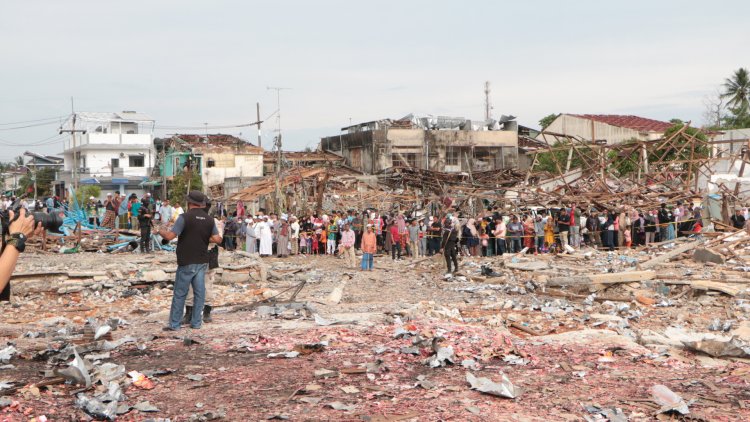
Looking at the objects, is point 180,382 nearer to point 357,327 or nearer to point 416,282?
point 357,327

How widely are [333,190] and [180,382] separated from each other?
32446 millimetres

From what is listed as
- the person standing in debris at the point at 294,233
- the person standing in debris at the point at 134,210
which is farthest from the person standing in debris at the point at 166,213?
the person standing in debris at the point at 294,233

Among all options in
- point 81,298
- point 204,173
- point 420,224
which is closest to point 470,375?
point 81,298

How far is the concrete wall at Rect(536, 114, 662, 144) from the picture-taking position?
5131 centimetres

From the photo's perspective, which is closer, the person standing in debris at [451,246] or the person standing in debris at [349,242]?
the person standing in debris at [451,246]

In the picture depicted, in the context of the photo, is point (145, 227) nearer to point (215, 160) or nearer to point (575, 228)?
point (575, 228)

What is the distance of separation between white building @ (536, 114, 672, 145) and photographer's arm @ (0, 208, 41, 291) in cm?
4853

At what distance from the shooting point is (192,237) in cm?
856

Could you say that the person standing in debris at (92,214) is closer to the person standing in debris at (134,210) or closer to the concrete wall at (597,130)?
the person standing in debris at (134,210)

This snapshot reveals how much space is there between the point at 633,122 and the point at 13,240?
5505 centimetres

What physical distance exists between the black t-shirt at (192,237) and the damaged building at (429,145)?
1526 inches

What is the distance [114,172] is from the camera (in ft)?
194

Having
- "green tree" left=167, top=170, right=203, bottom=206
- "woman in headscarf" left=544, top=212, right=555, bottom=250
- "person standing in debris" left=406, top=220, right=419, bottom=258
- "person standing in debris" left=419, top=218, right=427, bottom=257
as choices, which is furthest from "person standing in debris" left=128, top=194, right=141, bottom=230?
"green tree" left=167, top=170, right=203, bottom=206

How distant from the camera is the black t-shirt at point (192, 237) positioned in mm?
8531
